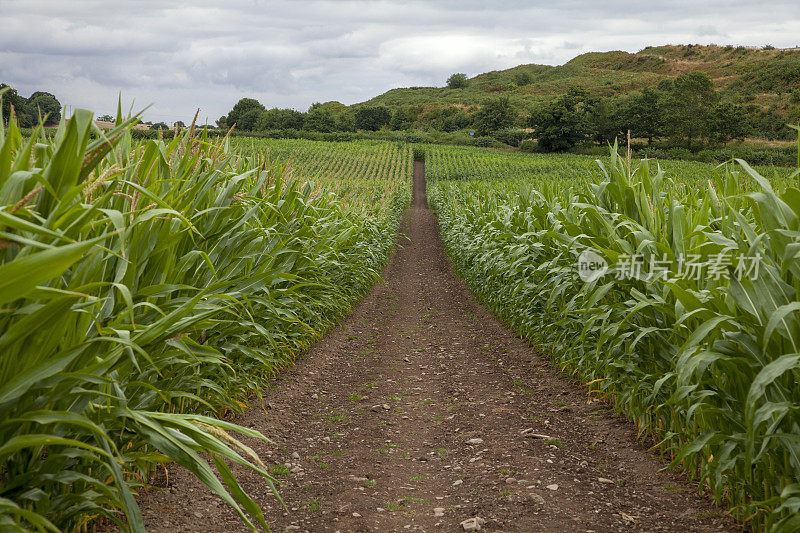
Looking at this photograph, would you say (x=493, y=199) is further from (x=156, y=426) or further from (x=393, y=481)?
(x=156, y=426)

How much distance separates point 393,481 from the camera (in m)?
3.51

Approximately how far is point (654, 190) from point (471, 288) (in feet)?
26.0

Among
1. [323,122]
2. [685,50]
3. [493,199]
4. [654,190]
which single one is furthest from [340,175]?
[685,50]

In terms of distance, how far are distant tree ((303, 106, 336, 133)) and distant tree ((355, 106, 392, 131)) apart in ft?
39.8

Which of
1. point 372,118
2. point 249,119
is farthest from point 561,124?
point 249,119

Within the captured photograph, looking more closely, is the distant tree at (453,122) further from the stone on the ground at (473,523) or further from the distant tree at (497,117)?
the stone on the ground at (473,523)

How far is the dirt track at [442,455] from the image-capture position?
2.92m

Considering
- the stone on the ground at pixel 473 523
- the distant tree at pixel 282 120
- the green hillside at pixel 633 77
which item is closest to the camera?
the stone on the ground at pixel 473 523

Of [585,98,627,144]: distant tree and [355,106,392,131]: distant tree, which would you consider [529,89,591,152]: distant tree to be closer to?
[585,98,627,144]: distant tree

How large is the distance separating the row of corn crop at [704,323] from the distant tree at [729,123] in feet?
209

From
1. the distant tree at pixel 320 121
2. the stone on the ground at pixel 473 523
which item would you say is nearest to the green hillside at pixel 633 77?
the distant tree at pixel 320 121

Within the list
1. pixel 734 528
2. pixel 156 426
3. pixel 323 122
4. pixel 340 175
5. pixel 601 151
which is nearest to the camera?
pixel 156 426

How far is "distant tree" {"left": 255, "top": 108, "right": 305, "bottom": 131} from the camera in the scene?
289ft

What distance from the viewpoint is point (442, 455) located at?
12.9 ft
